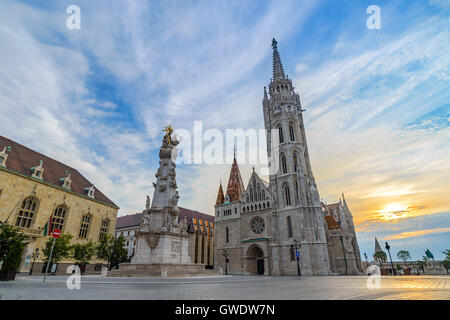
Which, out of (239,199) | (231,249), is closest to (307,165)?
(239,199)

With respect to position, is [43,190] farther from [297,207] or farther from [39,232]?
[297,207]

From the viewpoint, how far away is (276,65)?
53469 mm

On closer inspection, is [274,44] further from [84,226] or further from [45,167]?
[84,226]

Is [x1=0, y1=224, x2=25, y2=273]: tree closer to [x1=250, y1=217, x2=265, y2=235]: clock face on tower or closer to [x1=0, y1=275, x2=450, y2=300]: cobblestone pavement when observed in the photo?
[x1=0, y1=275, x2=450, y2=300]: cobblestone pavement

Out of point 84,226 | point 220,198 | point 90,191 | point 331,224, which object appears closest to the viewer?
point 84,226

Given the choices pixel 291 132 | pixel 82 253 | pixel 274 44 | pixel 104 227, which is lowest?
pixel 82 253

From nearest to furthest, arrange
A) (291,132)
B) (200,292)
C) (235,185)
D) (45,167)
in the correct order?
(200,292), (45,167), (291,132), (235,185)

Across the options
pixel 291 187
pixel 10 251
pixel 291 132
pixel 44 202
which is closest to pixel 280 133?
pixel 291 132

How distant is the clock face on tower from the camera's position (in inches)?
1631

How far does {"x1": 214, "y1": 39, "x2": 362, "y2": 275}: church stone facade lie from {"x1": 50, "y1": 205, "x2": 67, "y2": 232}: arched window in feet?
77.0

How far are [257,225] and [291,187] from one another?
9.69 meters

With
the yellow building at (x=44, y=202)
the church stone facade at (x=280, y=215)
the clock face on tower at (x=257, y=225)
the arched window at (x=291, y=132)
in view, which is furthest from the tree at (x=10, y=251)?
the arched window at (x=291, y=132)
